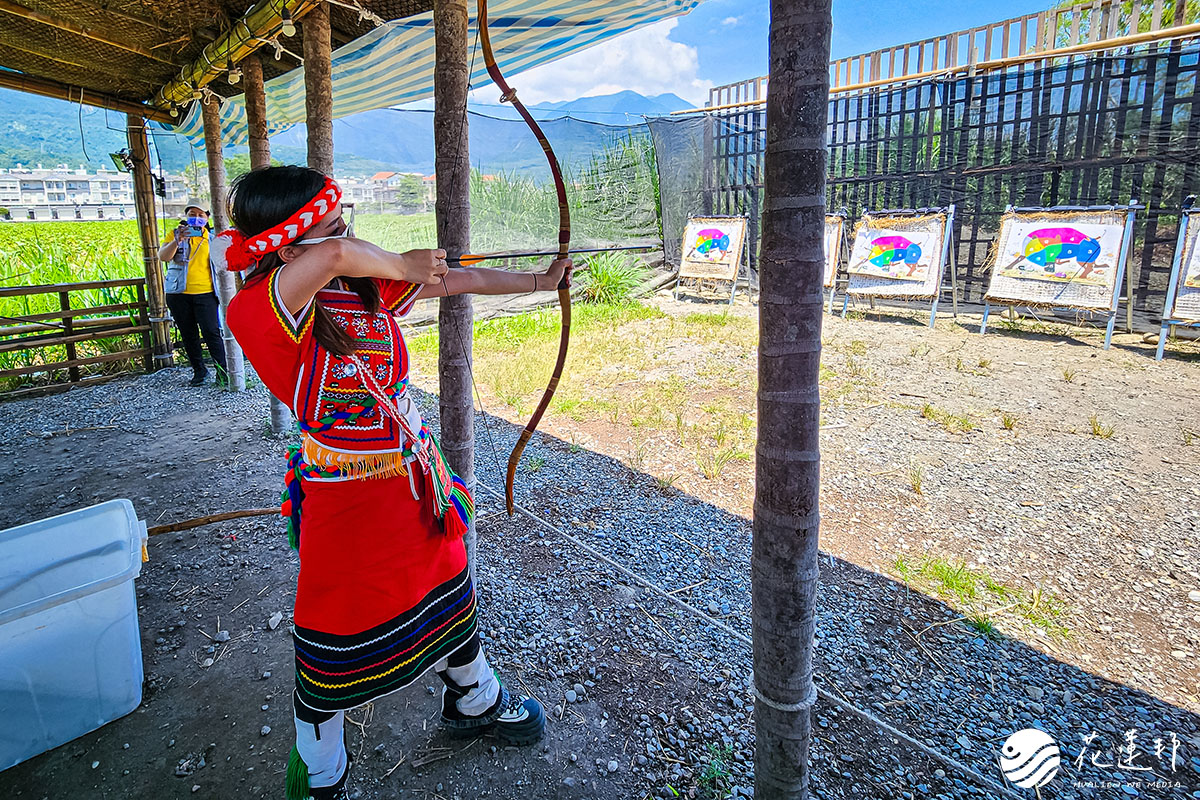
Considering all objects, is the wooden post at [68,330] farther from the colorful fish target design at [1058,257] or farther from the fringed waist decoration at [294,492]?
the colorful fish target design at [1058,257]

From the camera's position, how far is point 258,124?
3617mm

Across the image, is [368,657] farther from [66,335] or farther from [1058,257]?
[1058,257]

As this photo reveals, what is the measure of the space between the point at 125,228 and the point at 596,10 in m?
15.5

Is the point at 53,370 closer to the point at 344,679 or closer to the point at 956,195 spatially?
the point at 344,679

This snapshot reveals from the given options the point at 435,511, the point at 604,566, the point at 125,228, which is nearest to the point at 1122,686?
the point at 604,566

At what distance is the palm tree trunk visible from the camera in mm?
978

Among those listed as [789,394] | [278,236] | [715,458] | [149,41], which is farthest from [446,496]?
[149,41]

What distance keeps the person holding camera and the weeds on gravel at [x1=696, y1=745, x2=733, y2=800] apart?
16.2ft

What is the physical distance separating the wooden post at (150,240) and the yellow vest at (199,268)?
130 cm

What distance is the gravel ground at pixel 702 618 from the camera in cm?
157

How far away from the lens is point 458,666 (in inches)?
60.4

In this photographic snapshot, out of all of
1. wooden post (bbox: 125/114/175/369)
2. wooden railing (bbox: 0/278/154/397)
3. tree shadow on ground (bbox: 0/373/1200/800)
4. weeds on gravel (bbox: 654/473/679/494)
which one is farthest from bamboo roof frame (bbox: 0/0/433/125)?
weeds on gravel (bbox: 654/473/679/494)

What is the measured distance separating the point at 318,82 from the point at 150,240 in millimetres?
4261

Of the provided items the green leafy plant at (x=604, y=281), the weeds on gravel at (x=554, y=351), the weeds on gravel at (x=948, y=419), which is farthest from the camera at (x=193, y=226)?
the weeds on gravel at (x=948, y=419)
